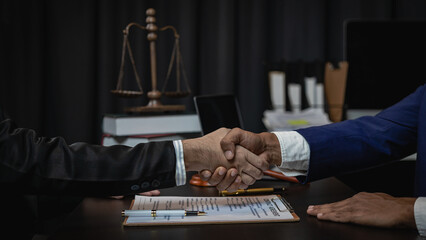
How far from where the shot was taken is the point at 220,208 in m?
0.84

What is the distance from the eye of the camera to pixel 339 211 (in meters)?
0.78

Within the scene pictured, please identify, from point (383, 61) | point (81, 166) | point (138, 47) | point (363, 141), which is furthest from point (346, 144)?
point (138, 47)

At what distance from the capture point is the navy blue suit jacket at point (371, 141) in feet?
3.44

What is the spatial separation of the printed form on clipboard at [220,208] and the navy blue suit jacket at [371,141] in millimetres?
185

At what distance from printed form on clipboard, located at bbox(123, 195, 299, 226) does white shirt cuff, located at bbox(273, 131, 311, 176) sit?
148mm

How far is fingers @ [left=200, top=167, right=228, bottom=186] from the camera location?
3.26 ft

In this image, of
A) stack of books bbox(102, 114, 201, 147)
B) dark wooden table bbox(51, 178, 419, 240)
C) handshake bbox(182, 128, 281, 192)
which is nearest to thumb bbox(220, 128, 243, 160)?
handshake bbox(182, 128, 281, 192)

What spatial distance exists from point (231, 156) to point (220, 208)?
218mm

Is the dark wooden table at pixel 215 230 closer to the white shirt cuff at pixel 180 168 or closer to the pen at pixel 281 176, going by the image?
the white shirt cuff at pixel 180 168

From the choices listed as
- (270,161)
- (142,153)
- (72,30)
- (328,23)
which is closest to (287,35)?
(328,23)

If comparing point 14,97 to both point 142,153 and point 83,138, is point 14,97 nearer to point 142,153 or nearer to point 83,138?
point 83,138

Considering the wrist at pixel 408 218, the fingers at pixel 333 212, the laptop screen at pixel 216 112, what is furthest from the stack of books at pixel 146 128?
the wrist at pixel 408 218

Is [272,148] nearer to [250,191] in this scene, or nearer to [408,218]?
[250,191]

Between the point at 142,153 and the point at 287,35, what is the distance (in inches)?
59.9
